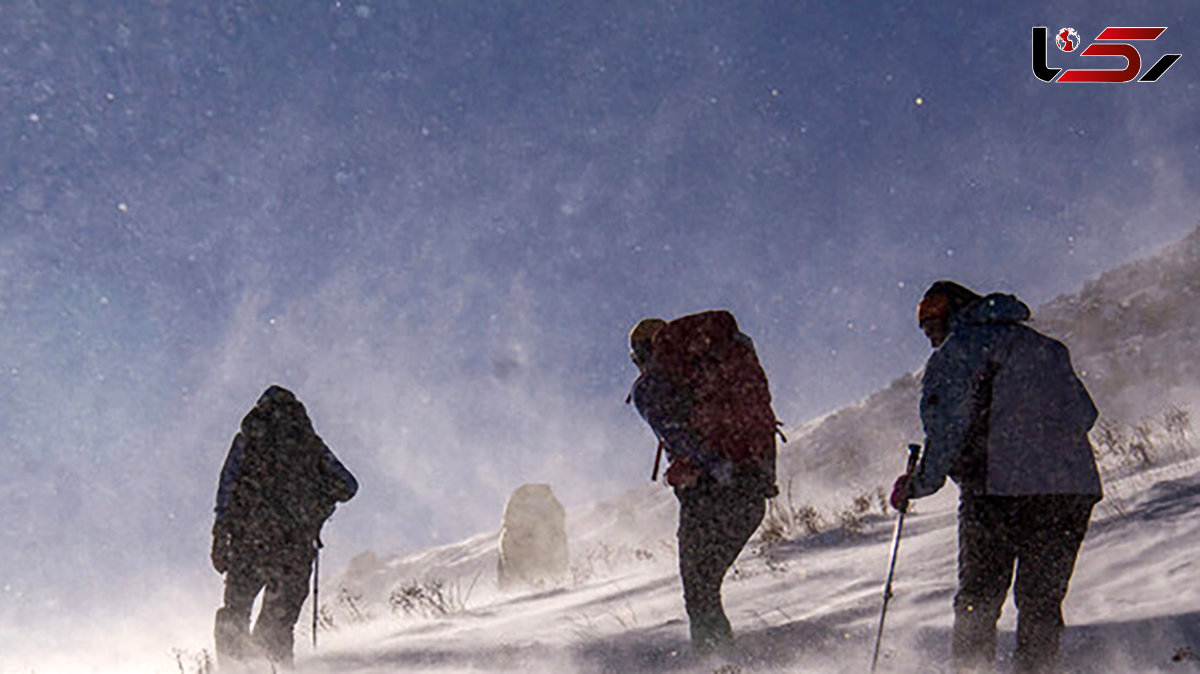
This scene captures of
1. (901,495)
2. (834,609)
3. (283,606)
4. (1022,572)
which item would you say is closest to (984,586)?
(1022,572)

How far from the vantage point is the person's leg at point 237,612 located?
5.22 metres

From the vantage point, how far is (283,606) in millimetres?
5363

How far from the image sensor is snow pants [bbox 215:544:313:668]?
523 centimetres

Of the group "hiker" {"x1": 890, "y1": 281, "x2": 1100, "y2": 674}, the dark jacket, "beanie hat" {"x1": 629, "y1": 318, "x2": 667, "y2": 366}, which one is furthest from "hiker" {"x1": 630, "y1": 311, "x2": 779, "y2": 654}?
the dark jacket

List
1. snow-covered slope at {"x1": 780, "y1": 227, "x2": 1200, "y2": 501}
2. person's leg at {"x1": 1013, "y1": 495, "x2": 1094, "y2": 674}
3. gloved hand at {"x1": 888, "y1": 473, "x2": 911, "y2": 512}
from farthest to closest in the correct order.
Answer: snow-covered slope at {"x1": 780, "y1": 227, "x2": 1200, "y2": 501} < gloved hand at {"x1": 888, "y1": 473, "x2": 911, "y2": 512} < person's leg at {"x1": 1013, "y1": 495, "x2": 1094, "y2": 674}

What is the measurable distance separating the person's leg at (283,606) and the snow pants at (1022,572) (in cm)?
399

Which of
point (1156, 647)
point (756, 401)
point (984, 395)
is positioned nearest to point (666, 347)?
point (756, 401)

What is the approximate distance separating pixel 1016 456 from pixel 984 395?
0.25 m

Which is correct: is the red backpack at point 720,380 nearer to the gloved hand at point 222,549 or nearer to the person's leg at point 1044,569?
the person's leg at point 1044,569

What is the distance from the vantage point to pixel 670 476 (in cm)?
414

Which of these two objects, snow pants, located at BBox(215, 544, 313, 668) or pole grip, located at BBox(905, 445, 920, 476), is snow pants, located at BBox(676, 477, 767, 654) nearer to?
pole grip, located at BBox(905, 445, 920, 476)

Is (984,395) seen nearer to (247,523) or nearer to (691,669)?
(691,669)

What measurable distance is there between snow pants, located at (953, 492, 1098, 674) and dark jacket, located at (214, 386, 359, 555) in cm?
404

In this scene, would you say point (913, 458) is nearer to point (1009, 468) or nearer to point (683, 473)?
point (1009, 468)
